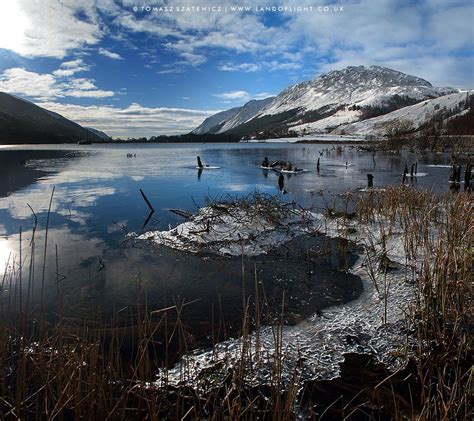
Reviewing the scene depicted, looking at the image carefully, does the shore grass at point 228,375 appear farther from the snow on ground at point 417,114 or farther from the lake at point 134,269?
the snow on ground at point 417,114

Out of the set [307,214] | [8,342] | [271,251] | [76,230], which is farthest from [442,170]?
[8,342]

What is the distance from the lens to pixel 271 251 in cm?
1071

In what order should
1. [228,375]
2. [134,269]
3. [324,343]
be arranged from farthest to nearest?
[134,269] < [324,343] < [228,375]

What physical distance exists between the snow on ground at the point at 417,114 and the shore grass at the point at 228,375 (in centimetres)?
13245

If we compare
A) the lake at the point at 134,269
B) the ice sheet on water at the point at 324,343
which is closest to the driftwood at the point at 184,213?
the lake at the point at 134,269

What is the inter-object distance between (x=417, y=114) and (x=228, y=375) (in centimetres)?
15476

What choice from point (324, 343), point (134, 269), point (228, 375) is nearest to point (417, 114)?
point (134, 269)

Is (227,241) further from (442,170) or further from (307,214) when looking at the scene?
(442,170)

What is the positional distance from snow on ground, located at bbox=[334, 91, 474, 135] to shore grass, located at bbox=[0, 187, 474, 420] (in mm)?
132448

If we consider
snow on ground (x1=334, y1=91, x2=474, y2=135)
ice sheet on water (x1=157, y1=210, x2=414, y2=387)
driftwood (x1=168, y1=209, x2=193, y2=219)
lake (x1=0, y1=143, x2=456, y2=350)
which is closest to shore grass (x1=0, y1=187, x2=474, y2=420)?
ice sheet on water (x1=157, y1=210, x2=414, y2=387)

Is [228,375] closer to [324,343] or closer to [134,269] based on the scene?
[324,343]

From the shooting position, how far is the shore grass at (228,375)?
3.63 meters

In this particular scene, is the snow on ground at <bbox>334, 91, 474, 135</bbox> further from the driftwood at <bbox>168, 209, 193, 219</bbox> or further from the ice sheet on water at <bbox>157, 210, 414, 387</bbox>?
the ice sheet on water at <bbox>157, 210, 414, 387</bbox>

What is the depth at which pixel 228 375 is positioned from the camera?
4.66m
